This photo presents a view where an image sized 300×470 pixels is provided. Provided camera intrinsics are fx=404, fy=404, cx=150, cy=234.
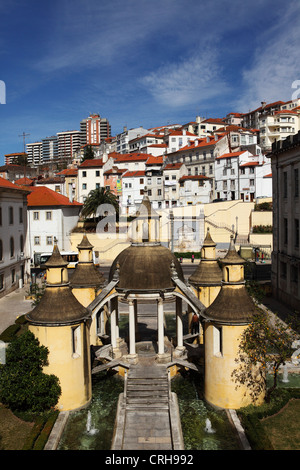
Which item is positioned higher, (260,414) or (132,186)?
(132,186)

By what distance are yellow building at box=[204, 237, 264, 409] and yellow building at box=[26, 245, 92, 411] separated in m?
6.03

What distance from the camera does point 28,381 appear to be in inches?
713

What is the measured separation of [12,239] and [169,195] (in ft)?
155

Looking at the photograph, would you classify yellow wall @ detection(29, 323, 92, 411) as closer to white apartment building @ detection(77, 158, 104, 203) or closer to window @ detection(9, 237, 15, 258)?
window @ detection(9, 237, 15, 258)

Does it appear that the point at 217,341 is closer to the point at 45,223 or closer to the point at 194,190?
the point at 45,223

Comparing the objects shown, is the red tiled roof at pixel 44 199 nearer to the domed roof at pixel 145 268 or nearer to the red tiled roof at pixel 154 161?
the red tiled roof at pixel 154 161

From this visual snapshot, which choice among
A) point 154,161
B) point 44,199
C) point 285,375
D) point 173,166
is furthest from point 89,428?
point 154,161

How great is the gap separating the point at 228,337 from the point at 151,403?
4.91 metres

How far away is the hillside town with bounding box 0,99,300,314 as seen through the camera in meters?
54.7

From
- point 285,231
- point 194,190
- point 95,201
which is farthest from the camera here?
point 194,190

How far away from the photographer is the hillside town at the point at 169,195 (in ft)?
180

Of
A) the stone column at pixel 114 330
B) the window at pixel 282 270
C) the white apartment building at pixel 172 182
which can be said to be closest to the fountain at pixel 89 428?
the stone column at pixel 114 330

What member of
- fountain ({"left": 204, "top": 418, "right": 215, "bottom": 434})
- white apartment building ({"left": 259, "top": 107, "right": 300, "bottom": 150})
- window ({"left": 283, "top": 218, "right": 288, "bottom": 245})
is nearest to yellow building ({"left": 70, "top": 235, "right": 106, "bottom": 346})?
fountain ({"left": 204, "top": 418, "right": 215, "bottom": 434})

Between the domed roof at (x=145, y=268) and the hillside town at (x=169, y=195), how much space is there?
90.8 ft
